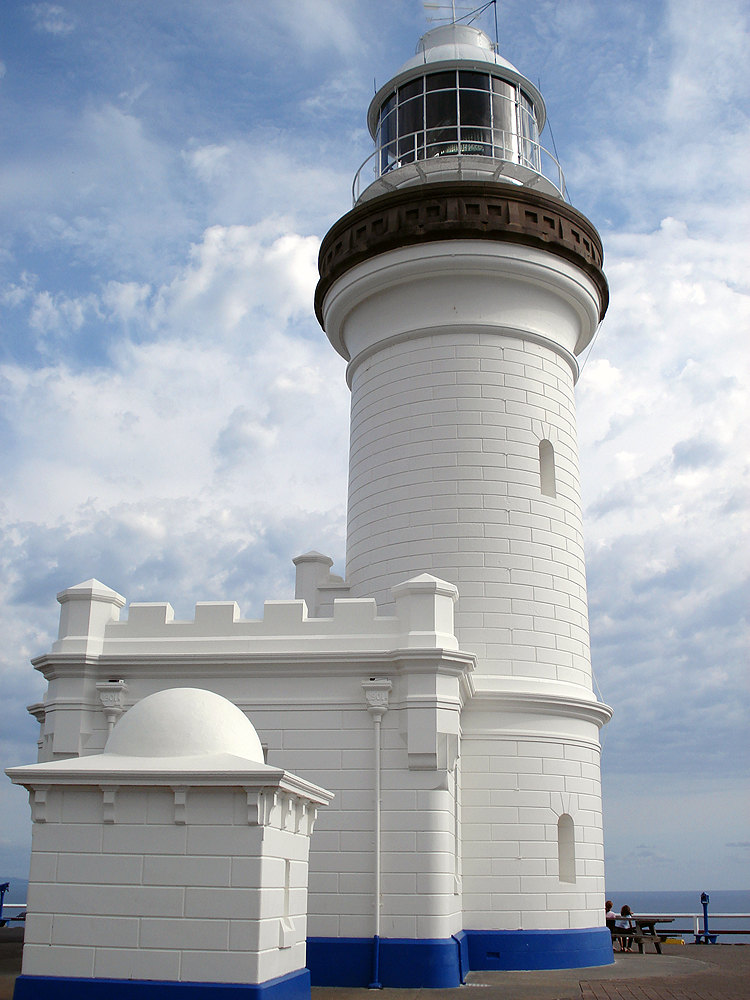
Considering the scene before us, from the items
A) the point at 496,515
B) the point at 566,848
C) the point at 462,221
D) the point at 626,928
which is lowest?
the point at 626,928

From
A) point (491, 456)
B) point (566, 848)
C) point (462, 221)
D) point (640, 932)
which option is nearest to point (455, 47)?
point (462, 221)

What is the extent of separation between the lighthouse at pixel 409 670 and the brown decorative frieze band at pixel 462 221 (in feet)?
0.15

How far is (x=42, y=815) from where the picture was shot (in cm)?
834

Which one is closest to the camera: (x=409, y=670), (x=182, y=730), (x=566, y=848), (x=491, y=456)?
(x=182, y=730)

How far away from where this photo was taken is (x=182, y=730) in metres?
8.61

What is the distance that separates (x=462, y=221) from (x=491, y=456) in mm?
3773

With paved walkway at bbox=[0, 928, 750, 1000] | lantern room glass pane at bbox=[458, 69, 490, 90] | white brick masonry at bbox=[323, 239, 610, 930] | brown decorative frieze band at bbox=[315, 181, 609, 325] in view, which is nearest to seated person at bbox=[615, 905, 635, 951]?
paved walkway at bbox=[0, 928, 750, 1000]

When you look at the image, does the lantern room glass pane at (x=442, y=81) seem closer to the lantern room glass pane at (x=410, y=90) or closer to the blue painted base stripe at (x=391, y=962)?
the lantern room glass pane at (x=410, y=90)

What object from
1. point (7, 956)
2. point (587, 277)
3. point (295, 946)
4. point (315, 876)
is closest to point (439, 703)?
point (315, 876)

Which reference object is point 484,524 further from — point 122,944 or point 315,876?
point 122,944

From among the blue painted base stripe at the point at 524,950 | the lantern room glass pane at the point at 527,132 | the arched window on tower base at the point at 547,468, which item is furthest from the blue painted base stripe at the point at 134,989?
the lantern room glass pane at the point at 527,132

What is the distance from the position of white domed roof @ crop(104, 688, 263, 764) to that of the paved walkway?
3.20 m

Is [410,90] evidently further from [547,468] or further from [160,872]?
[160,872]

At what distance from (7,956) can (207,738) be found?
7.33 meters
